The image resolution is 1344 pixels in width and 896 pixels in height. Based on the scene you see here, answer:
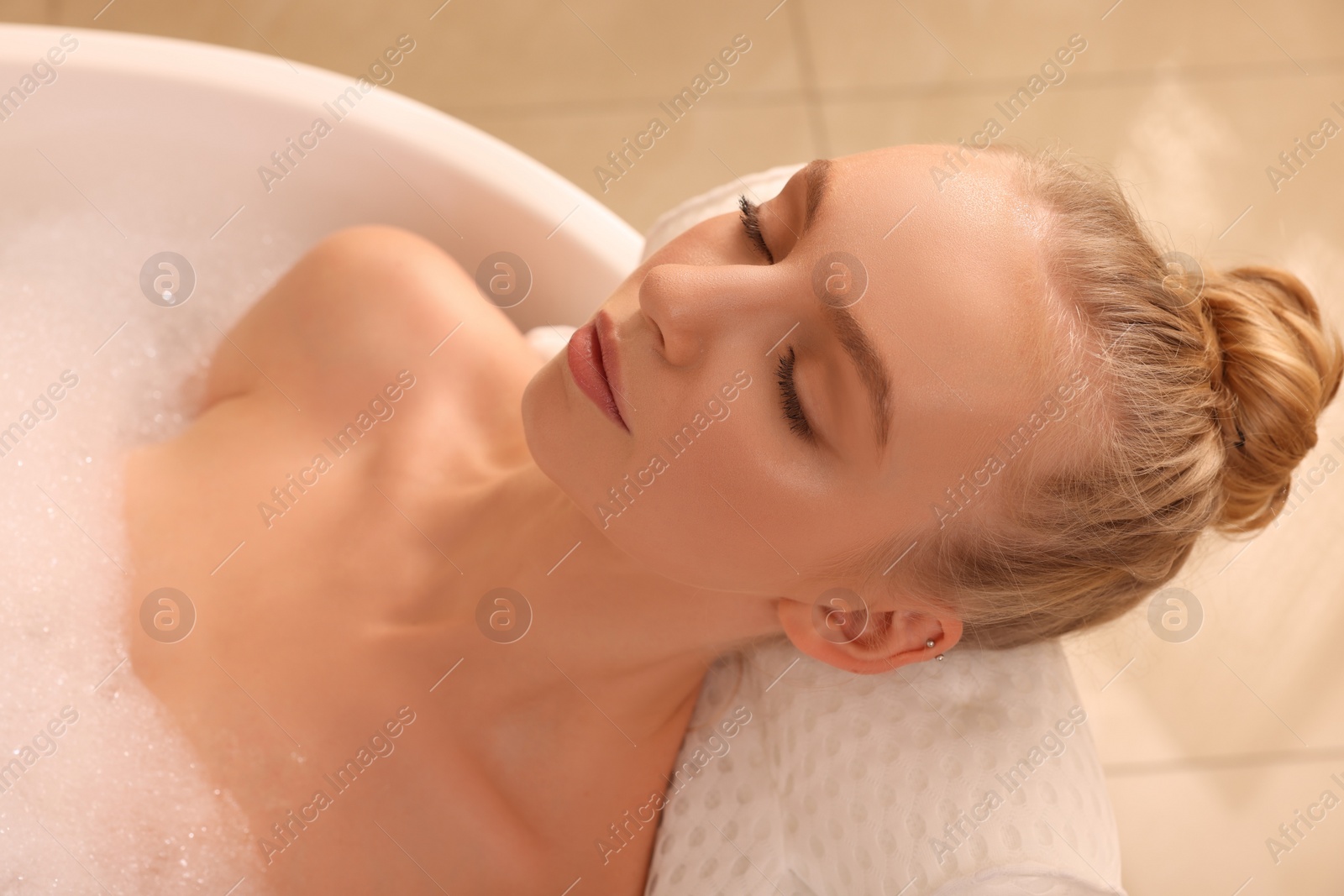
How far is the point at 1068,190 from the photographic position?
3.05 ft

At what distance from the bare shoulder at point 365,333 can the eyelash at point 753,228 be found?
0.49 meters

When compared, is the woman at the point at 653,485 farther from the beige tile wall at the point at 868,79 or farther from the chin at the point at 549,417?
the beige tile wall at the point at 868,79

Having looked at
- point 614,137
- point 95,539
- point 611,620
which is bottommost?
point 611,620

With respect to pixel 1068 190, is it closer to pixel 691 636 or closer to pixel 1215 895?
pixel 691 636

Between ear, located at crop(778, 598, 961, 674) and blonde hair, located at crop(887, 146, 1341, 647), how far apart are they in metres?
0.04

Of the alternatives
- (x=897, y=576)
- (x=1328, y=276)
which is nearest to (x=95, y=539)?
(x=897, y=576)

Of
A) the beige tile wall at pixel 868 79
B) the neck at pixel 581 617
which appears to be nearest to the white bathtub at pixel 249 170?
the neck at pixel 581 617

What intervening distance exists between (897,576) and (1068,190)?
0.37 m

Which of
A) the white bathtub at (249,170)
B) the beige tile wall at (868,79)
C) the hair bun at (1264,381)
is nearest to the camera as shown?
the hair bun at (1264,381)

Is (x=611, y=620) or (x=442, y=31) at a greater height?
(x=442, y=31)

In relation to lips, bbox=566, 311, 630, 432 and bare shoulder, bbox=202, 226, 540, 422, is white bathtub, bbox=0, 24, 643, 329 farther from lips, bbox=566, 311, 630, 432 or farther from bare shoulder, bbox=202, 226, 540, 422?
lips, bbox=566, 311, 630, 432

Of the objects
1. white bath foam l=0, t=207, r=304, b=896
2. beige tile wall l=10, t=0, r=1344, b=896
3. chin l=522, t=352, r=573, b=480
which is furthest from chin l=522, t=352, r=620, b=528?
beige tile wall l=10, t=0, r=1344, b=896

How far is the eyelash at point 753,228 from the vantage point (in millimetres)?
954

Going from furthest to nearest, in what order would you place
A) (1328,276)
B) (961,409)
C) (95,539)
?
(1328,276) < (95,539) < (961,409)
